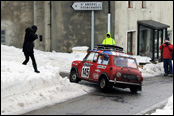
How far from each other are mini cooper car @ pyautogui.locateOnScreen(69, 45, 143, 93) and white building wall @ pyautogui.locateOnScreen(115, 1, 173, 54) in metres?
10.9

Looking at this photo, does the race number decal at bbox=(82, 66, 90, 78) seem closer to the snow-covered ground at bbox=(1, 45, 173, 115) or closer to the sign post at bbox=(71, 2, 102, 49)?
the snow-covered ground at bbox=(1, 45, 173, 115)

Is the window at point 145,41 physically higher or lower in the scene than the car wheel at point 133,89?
higher

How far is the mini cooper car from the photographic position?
1332cm

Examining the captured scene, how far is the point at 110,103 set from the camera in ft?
36.6

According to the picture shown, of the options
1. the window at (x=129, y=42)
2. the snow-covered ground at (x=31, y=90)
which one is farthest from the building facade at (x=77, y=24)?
the snow-covered ground at (x=31, y=90)

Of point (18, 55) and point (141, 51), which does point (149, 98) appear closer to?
point (18, 55)

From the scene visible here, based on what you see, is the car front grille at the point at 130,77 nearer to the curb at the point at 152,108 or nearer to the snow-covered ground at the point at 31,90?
the snow-covered ground at the point at 31,90

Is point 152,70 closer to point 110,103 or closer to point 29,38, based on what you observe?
point 29,38

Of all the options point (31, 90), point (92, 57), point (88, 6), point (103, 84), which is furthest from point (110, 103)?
point (88, 6)

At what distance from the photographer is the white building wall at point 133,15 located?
84.3 feet

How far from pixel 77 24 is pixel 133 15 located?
4.06m

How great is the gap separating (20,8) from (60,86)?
16149mm

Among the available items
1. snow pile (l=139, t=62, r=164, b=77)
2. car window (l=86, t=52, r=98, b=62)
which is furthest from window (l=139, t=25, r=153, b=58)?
car window (l=86, t=52, r=98, b=62)

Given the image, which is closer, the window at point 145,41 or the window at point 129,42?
the window at point 129,42
